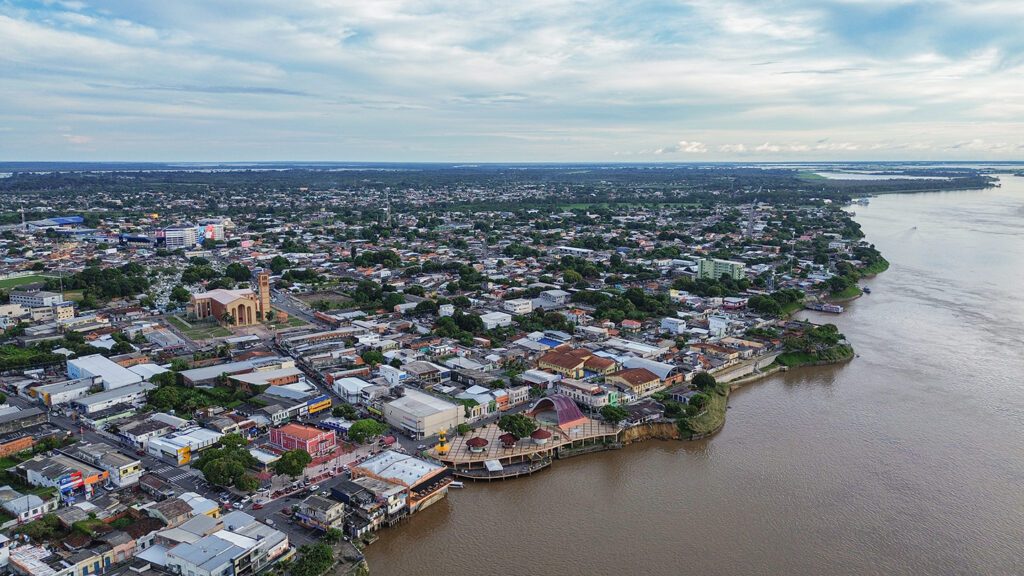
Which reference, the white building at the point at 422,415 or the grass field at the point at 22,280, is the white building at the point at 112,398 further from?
the grass field at the point at 22,280

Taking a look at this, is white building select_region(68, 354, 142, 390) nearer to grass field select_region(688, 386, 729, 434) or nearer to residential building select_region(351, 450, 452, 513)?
residential building select_region(351, 450, 452, 513)

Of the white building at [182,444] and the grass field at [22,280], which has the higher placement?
the grass field at [22,280]

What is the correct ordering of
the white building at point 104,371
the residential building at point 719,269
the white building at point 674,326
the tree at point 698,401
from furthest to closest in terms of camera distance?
the residential building at point 719,269, the white building at point 674,326, the white building at point 104,371, the tree at point 698,401

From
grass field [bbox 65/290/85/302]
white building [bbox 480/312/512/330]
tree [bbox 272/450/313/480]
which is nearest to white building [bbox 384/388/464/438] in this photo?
tree [bbox 272/450/313/480]

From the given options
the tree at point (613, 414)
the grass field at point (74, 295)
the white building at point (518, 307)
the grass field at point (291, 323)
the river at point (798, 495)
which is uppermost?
the white building at point (518, 307)

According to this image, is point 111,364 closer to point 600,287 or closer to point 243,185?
point 600,287

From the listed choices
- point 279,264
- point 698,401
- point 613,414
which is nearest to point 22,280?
point 279,264

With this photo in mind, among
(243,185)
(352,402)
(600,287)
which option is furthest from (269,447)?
(243,185)

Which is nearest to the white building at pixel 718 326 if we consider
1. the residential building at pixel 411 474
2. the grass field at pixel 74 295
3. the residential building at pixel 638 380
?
the residential building at pixel 638 380
